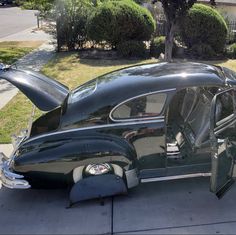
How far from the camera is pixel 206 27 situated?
466 inches

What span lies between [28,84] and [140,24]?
8481 mm

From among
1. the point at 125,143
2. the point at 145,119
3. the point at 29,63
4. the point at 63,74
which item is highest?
the point at 145,119

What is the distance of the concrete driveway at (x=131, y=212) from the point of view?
3727 mm

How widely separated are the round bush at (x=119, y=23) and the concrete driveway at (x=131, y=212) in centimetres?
853

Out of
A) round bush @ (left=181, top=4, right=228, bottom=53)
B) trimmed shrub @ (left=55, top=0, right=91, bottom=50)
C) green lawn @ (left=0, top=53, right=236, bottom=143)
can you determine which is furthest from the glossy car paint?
trimmed shrub @ (left=55, top=0, right=91, bottom=50)

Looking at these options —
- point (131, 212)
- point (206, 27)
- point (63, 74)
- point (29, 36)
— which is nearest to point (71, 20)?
point (63, 74)

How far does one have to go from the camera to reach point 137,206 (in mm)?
4082

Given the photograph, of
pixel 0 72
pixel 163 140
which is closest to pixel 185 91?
pixel 163 140

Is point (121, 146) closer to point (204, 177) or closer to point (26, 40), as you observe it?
point (204, 177)

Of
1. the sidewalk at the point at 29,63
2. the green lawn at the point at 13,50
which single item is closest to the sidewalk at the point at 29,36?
the green lawn at the point at 13,50

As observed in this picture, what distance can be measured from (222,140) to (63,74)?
663 cm

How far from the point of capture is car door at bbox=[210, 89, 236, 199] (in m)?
3.71

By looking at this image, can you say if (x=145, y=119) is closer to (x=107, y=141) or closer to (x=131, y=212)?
(x=107, y=141)

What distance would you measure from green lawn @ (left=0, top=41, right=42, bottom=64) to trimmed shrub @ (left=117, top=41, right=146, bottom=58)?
3.52 meters
